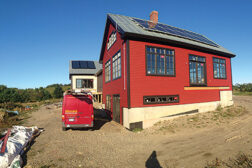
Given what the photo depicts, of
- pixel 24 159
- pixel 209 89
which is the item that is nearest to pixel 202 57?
pixel 209 89

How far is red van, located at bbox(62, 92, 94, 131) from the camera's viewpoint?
33.8ft

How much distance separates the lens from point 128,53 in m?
11.4

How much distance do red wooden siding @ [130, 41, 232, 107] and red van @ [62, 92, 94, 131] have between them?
330 centimetres

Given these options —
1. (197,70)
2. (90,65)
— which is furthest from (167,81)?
(90,65)

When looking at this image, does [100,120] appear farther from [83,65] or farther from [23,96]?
[23,96]

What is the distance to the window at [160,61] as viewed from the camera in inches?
484

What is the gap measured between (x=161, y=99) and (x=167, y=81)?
5.47 ft

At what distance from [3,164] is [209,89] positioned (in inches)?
672

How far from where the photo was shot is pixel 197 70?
50.2 feet

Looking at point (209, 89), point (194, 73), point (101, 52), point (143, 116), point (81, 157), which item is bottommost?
point (81, 157)

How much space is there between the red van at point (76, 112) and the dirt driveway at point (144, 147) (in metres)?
0.80

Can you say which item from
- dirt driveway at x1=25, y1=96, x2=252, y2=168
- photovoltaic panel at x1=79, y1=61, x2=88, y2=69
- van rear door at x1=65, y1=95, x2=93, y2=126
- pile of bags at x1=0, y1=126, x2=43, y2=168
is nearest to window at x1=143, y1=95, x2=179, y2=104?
dirt driveway at x1=25, y1=96, x2=252, y2=168

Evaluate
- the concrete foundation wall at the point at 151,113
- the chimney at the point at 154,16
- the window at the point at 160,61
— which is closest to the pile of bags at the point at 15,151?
the concrete foundation wall at the point at 151,113

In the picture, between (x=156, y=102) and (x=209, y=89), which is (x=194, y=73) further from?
(x=156, y=102)
